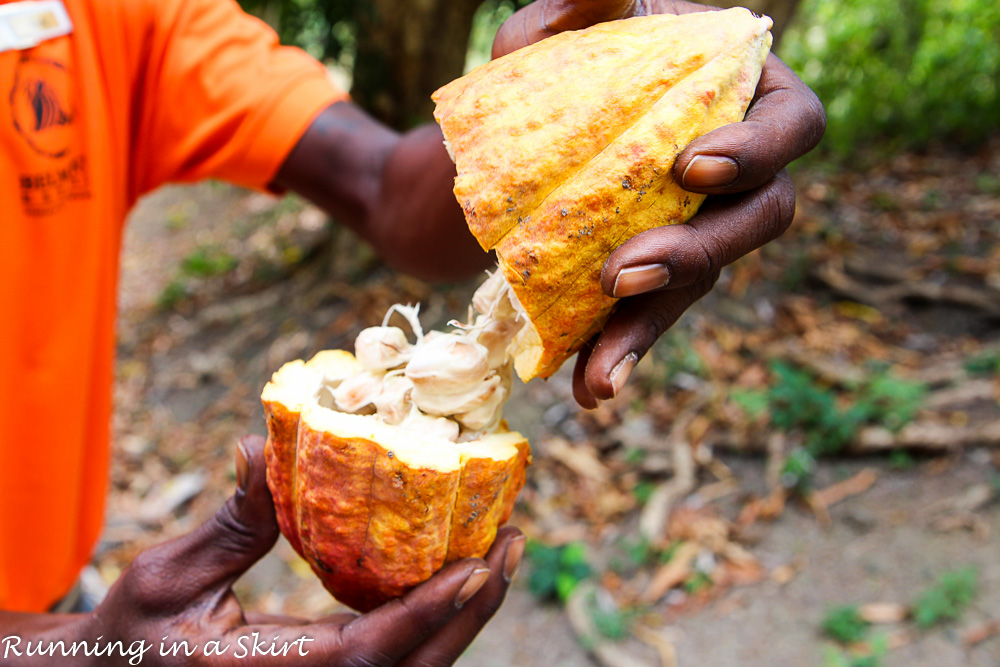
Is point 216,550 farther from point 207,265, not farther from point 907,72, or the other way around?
point 907,72

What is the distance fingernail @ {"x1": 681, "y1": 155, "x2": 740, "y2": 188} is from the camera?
847mm

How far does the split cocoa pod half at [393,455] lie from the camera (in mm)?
934

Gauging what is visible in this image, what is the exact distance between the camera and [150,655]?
1.03 meters

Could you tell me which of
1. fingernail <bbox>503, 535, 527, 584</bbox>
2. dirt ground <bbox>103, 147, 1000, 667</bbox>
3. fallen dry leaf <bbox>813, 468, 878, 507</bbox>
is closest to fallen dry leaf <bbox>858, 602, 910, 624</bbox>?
dirt ground <bbox>103, 147, 1000, 667</bbox>

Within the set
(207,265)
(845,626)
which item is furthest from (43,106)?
(207,265)

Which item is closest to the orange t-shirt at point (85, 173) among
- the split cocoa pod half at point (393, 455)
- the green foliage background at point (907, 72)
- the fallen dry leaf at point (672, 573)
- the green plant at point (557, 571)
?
the split cocoa pod half at point (393, 455)

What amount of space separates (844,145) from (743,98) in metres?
5.01

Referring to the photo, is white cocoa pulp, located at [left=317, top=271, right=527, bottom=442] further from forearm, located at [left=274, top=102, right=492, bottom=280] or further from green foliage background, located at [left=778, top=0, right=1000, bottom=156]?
green foliage background, located at [left=778, top=0, right=1000, bottom=156]

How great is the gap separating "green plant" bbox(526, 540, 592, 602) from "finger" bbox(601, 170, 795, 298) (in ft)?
5.92

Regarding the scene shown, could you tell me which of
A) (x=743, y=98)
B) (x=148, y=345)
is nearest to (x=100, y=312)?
(x=743, y=98)

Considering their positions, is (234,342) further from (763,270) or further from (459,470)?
(459,470)

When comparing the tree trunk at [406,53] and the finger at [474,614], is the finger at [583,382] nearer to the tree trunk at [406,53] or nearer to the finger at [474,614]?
the finger at [474,614]

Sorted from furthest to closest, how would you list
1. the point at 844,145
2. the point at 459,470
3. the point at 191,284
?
the point at 844,145 < the point at 191,284 < the point at 459,470

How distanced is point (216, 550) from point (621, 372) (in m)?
0.67
